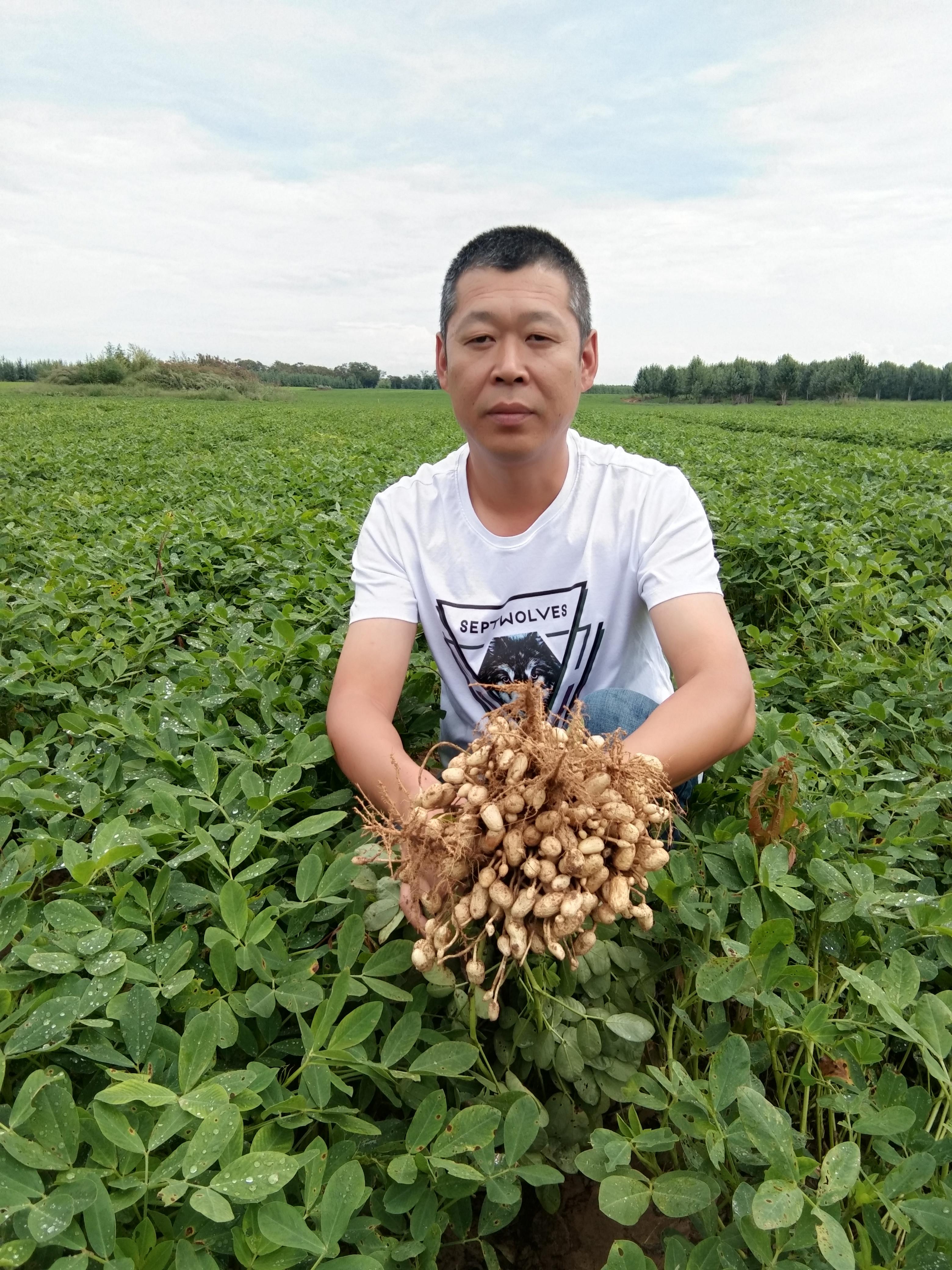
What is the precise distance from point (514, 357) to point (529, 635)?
0.75 meters

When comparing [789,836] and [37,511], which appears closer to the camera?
[789,836]

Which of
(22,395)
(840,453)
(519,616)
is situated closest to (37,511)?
(519,616)

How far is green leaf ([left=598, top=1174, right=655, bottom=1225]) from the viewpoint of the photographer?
109 cm

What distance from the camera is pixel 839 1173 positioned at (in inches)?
39.8

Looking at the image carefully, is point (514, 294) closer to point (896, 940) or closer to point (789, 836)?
point (789, 836)

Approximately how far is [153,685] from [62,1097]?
1454 mm

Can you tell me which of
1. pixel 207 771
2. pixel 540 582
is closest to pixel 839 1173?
pixel 207 771

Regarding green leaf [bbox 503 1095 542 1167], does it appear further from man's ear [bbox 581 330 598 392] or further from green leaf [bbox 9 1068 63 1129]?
man's ear [bbox 581 330 598 392]

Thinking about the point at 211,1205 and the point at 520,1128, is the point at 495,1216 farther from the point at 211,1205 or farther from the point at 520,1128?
the point at 211,1205

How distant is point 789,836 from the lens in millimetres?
1618

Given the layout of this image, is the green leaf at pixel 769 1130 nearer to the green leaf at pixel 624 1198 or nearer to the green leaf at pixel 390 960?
the green leaf at pixel 624 1198

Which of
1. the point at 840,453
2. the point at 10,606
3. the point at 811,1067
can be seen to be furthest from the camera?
the point at 840,453

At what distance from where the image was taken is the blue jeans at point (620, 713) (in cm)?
192

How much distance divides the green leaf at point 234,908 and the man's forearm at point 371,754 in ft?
1.08
